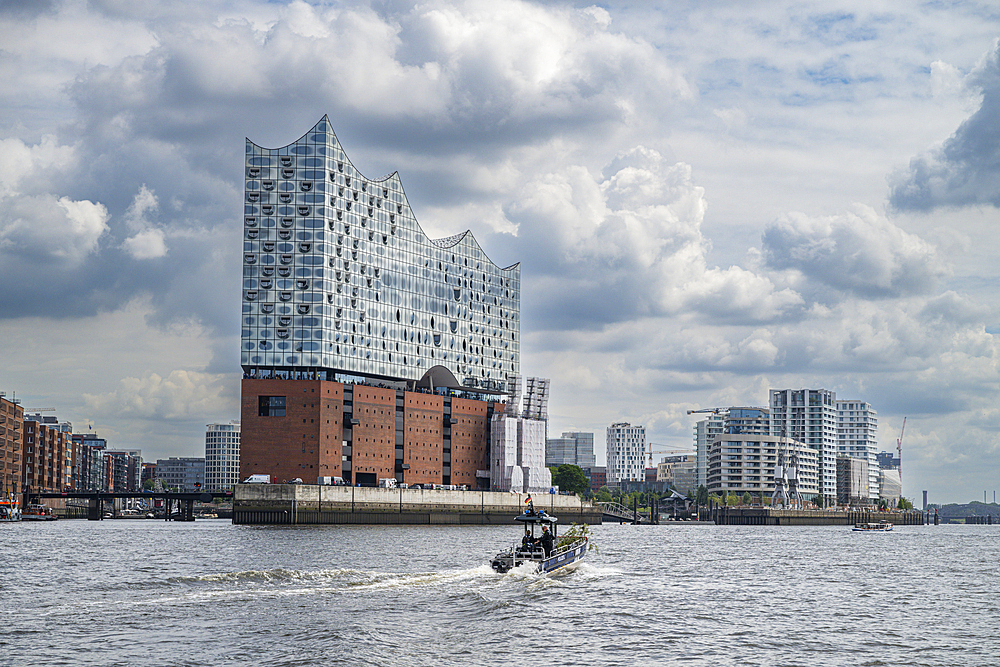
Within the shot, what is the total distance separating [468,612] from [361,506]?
120m

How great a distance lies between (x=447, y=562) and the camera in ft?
271

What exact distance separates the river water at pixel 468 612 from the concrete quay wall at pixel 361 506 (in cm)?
6992

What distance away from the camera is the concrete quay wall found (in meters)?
160

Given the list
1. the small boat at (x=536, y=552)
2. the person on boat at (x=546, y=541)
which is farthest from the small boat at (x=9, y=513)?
the person on boat at (x=546, y=541)

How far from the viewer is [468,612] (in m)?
Answer: 51.6

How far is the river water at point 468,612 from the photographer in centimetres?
4122

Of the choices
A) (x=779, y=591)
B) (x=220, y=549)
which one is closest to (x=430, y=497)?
(x=220, y=549)

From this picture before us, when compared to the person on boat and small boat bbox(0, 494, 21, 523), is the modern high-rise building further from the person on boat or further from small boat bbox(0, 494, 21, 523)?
the person on boat

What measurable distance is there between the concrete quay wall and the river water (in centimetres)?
6992

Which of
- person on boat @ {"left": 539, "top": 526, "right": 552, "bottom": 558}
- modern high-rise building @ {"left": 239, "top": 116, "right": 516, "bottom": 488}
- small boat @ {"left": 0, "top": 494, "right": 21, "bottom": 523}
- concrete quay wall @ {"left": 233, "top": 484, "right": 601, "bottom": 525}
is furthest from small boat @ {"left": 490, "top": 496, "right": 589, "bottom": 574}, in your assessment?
small boat @ {"left": 0, "top": 494, "right": 21, "bottom": 523}

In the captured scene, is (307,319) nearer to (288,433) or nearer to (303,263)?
(303,263)

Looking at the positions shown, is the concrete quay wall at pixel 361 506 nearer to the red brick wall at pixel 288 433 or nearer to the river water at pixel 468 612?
the red brick wall at pixel 288 433

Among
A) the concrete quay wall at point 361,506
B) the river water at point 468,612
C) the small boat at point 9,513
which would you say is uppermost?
the river water at point 468,612

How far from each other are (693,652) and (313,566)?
37921 millimetres
